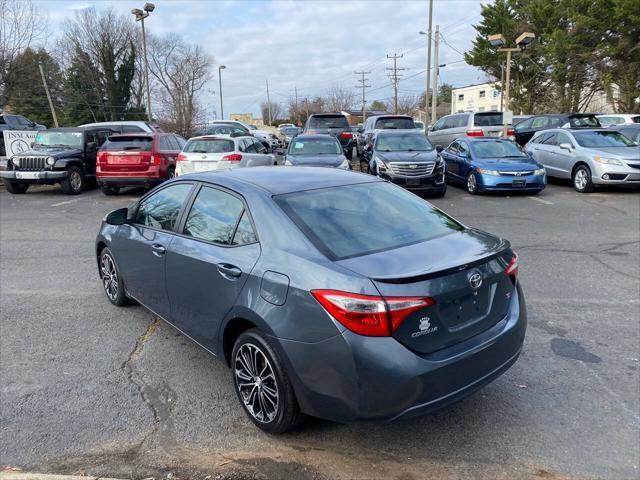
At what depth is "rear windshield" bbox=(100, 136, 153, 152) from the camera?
13.2 metres

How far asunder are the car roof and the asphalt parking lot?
1506 mm

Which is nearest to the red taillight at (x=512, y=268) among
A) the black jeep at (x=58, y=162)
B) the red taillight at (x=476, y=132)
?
the black jeep at (x=58, y=162)

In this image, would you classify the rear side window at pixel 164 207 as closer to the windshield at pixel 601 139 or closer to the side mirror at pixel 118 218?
the side mirror at pixel 118 218

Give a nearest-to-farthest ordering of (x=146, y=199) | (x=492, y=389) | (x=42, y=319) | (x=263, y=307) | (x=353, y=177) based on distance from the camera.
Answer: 1. (x=263, y=307)
2. (x=492, y=389)
3. (x=353, y=177)
4. (x=146, y=199)
5. (x=42, y=319)

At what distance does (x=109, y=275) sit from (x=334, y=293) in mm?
3622

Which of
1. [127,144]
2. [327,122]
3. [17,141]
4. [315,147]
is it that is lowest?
[315,147]

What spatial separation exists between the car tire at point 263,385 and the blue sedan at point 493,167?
10.5m

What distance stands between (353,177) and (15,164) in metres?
12.8

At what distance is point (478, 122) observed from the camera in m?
18.8

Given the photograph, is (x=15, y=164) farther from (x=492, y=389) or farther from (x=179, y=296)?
(x=492, y=389)

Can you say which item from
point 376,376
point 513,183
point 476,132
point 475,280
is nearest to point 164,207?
point 376,376

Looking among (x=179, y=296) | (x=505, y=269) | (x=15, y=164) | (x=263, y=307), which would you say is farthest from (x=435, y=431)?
(x=15, y=164)

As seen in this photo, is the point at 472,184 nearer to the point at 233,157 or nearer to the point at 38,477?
the point at 233,157

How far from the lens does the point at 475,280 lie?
2969 millimetres
